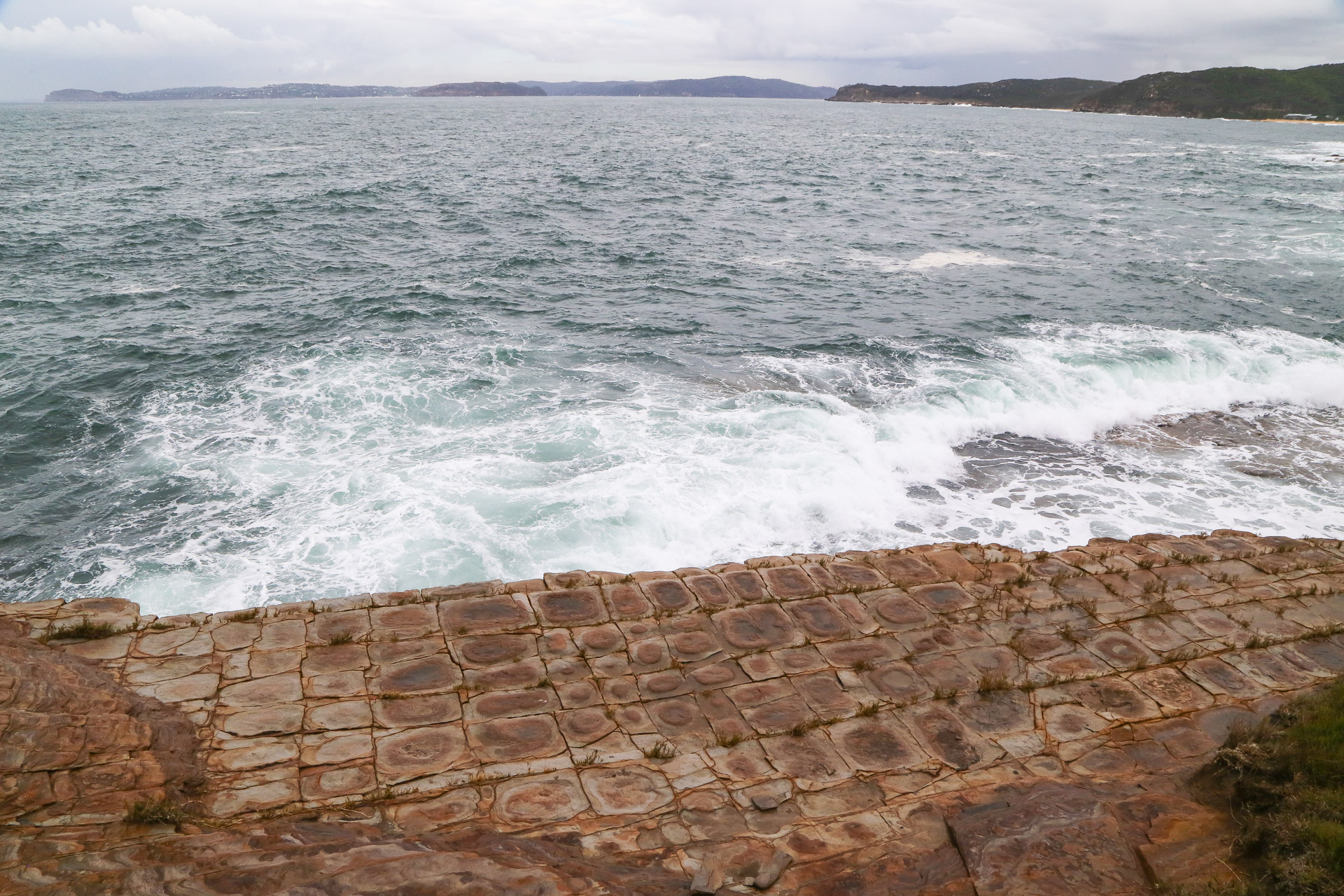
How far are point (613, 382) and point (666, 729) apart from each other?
10.7 m

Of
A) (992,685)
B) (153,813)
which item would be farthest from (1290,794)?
(153,813)

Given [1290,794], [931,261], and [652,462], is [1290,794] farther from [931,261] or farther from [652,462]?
[931,261]

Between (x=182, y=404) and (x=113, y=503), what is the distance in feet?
11.7

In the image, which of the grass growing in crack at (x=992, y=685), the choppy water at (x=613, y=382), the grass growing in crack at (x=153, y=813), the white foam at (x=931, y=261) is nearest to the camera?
the grass growing in crack at (x=153, y=813)

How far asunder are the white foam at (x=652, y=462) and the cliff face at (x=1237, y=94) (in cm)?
14203

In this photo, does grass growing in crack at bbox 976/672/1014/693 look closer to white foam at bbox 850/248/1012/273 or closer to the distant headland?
white foam at bbox 850/248/1012/273

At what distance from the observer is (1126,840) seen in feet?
16.4

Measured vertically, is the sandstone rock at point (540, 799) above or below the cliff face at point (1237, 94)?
below

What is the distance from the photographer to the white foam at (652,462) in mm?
10555

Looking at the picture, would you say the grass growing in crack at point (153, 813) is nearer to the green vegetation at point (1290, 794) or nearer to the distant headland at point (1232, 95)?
the green vegetation at point (1290, 794)

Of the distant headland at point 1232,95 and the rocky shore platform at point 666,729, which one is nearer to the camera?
the rocky shore platform at point 666,729

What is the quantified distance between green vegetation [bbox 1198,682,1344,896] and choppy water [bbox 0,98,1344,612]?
5.86 m

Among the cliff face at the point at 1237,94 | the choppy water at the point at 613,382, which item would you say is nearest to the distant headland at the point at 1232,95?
the cliff face at the point at 1237,94

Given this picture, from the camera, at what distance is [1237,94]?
129 metres
